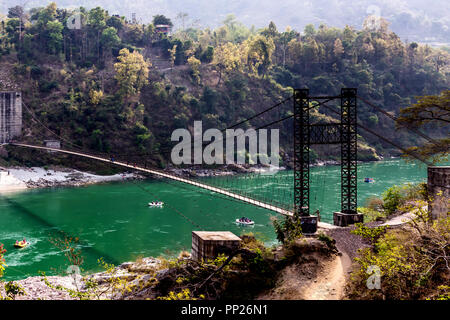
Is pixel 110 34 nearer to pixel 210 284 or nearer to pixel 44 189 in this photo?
pixel 44 189

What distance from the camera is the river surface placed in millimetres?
23250

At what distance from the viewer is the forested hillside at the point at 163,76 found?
181 feet

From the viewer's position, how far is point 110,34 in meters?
65.8

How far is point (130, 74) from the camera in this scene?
193ft

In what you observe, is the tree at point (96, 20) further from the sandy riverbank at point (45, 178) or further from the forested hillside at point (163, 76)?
the sandy riverbank at point (45, 178)

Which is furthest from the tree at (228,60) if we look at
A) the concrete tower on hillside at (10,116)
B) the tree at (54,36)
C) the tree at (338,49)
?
the concrete tower on hillside at (10,116)

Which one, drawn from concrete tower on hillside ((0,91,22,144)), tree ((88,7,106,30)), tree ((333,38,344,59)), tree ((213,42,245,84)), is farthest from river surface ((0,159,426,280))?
tree ((333,38,344,59))

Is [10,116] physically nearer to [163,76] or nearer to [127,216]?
[163,76]

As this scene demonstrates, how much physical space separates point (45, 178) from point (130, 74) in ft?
63.7

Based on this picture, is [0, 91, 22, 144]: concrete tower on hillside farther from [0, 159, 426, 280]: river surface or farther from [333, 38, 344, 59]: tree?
[333, 38, 344, 59]: tree

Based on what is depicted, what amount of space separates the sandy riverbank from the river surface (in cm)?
241

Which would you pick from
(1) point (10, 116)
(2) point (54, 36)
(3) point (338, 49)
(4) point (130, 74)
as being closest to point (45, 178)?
(1) point (10, 116)

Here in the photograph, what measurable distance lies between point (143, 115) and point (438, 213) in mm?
50215
